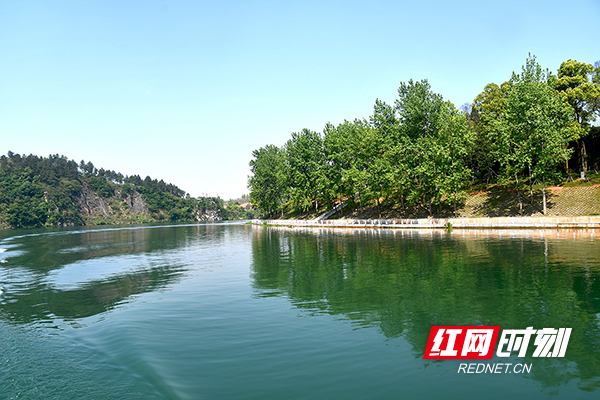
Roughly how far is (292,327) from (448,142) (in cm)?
6362

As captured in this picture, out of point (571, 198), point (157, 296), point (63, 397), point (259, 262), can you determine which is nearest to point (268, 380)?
point (63, 397)

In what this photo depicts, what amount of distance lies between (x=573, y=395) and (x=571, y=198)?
5920 cm

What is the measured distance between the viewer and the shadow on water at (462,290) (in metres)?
11.2

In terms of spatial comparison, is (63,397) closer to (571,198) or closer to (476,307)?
(476,307)

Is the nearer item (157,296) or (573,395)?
(573,395)

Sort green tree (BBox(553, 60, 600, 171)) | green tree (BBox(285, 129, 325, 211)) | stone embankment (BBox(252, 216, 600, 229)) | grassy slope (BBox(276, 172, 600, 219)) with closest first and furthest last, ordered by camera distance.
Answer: stone embankment (BBox(252, 216, 600, 229)) → grassy slope (BBox(276, 172, 600, 219)) → green tree (BBox(553, 60, 600, 171)) → green tree (BBox(285, 129, 325, 211))

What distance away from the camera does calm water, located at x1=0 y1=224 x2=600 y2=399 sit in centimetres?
859

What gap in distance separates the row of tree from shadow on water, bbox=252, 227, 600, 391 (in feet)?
102

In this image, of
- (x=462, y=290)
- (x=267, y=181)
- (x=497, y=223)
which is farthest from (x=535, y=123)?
(x=267, y=181)

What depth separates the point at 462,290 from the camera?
667 inches

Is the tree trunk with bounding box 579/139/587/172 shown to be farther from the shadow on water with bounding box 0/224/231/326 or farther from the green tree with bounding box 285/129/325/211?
the shadow on water with bounding box 0/224/231/326

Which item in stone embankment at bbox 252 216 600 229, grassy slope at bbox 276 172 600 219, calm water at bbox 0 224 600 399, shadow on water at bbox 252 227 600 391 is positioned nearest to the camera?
calm water at bbox 0 224 600 399

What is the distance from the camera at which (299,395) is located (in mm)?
8102

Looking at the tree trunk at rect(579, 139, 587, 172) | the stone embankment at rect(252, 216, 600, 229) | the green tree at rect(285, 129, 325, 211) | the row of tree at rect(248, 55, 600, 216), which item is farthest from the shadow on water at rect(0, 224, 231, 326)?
the tree trunk at rect(579, 139, 587, 172)
